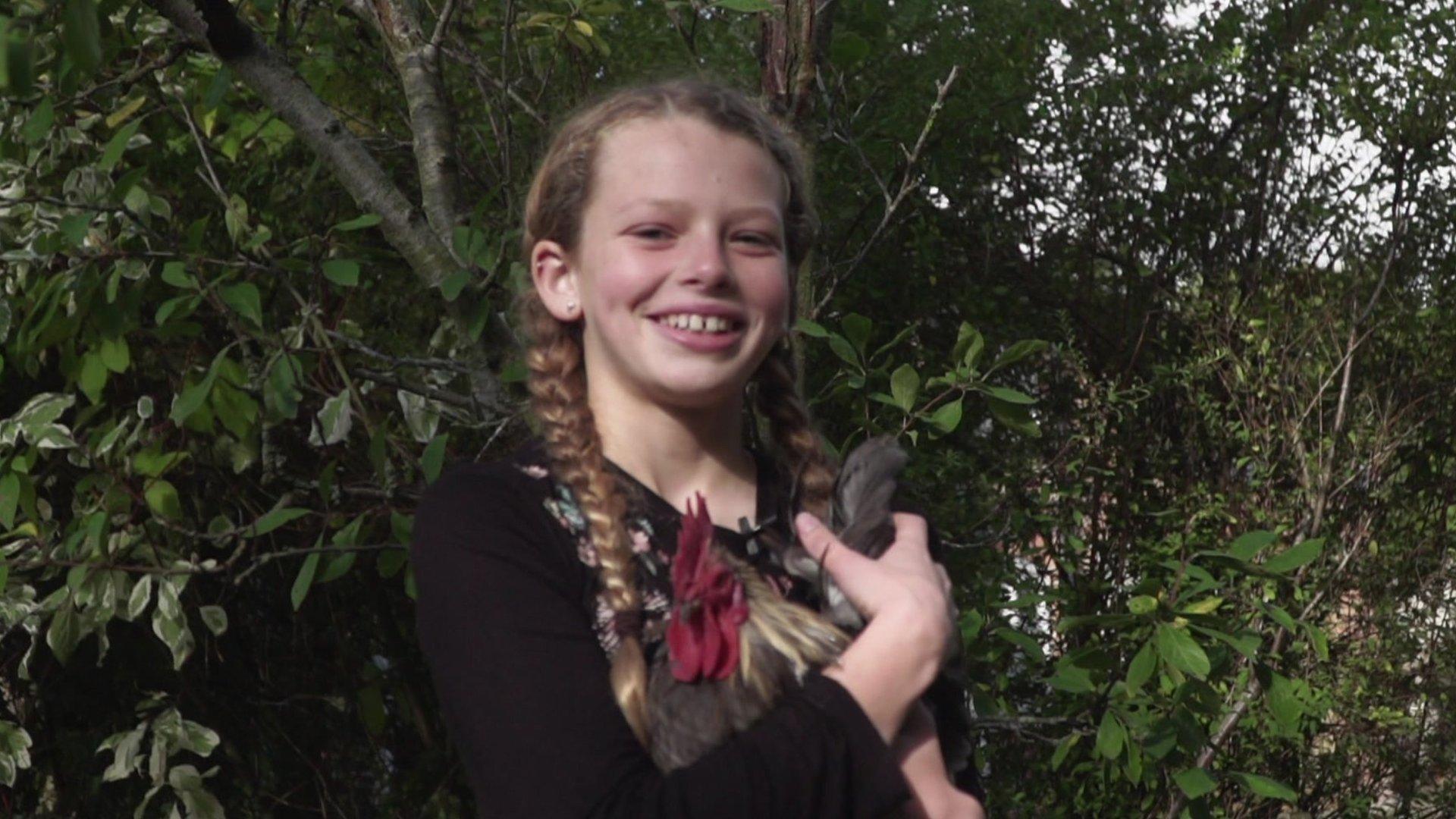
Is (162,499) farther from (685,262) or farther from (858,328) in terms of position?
(685,262)

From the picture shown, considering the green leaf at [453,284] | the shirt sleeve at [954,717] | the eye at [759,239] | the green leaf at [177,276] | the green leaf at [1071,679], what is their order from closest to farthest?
the shirt sleeve at [954,717] < the eye at [759,239] < the green leaf at [453,284] < the green leaf at [177,276] < the green leaf at [1071,679]

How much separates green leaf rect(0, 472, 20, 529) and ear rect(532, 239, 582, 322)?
1.80m

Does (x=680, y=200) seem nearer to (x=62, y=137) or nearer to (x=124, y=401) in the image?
(x=62, y=137)

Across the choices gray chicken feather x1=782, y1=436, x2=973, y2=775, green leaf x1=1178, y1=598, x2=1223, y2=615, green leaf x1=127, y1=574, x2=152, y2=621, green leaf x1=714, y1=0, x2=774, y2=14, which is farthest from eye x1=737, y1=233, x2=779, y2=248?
green leaf x1=127, y1=574, x2=152, y2=621

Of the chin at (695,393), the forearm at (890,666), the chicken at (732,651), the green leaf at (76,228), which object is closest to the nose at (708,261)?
the chin at (695,393)

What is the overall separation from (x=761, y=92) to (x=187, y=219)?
178 centimetres

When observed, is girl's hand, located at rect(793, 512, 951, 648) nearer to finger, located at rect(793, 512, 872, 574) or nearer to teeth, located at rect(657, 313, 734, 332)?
finger, located at rect(793, 512, 872, 574)

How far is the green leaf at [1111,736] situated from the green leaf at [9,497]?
200 cm

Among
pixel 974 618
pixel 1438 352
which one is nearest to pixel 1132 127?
pixel 1438 352

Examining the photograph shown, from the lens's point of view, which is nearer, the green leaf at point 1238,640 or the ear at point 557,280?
the ear at point 557,280

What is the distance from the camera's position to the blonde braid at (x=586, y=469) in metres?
1.67

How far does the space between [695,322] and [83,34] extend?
2.06 feet

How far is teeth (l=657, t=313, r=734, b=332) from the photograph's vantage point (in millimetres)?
1842

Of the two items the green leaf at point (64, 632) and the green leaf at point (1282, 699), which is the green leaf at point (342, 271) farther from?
the green leaf at point (1282, 699)
